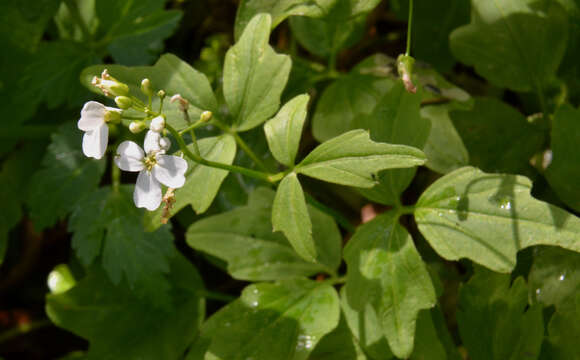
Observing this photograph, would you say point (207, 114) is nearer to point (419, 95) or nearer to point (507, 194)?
point (419, 95)

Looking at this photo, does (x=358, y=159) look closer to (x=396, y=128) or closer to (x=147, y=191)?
(x=396, y=128)

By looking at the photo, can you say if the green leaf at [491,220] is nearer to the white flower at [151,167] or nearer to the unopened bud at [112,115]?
the white flower at [151,167]

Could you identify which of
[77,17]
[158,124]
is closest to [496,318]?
[158,124]

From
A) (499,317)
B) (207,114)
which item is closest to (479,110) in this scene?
(499,317)

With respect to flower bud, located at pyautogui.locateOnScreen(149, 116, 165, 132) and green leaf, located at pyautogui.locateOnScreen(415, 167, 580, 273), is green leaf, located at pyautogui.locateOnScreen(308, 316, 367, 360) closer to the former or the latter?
green leaf, located at pyautogui.locateOnScreen(415, 167, 580, 273)

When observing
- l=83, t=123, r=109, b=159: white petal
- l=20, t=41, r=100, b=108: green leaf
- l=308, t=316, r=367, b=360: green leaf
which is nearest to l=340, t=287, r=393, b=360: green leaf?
l=308, t=316, r=367, b=360: green leaf

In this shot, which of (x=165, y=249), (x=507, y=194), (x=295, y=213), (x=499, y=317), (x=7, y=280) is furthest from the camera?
(x=7, y=280)
